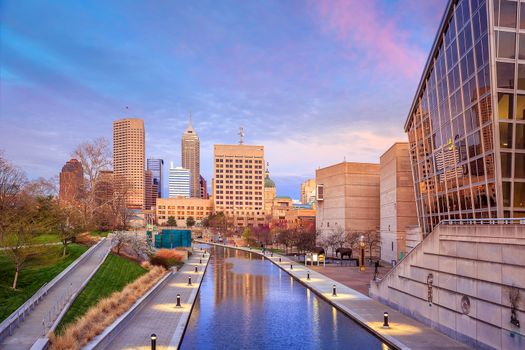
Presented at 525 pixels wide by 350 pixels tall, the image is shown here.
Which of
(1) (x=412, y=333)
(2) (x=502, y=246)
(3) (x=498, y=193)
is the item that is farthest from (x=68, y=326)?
(3) (x=498, y=193)

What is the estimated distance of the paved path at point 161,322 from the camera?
64.9 ft

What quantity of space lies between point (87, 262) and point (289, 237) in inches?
2025

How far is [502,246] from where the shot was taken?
1770cm

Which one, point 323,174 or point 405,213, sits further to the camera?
point 323,174

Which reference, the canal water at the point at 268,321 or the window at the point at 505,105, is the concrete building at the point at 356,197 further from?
the window at the point at 505,105

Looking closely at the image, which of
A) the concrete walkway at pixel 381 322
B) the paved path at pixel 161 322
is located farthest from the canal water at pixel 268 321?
the paved path at pixel 161 322

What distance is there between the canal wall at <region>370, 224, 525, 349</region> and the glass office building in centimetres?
745

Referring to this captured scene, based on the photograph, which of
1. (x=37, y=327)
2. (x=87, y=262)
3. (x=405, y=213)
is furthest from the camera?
(x=405, y=213)

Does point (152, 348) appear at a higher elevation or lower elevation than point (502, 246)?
lower

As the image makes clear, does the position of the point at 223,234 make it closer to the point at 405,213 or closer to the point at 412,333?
the point at 405,213

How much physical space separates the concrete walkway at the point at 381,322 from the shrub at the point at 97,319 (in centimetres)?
1300

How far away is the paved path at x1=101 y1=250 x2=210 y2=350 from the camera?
1978 centimetres

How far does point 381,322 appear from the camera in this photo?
24.2 metres

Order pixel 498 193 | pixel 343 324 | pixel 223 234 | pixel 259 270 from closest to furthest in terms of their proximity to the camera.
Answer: pixel 343 324 < pixel 498 193 < pixel 259 270 < pixel 223 234
